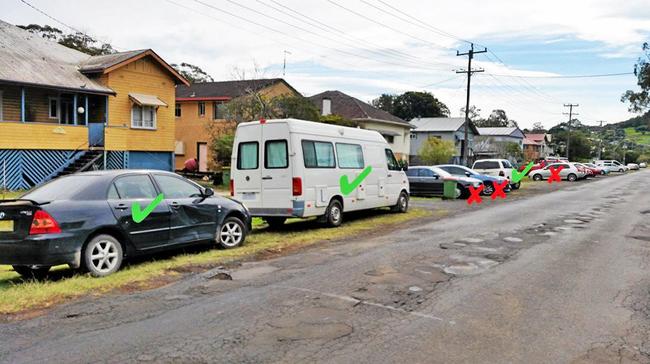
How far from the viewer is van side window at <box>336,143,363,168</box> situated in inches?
531

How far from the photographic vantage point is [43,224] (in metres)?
7.01

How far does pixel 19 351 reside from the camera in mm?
4703

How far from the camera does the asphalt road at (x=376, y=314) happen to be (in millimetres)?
4723

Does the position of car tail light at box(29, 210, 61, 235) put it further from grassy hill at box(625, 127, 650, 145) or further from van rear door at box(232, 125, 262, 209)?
grassy hill at box(625, 127, 650, 145)

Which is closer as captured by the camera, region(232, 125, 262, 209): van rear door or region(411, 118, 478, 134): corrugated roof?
region(232, 125, 262, 209): van rear door

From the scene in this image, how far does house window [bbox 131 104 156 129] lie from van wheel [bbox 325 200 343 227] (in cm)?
1714

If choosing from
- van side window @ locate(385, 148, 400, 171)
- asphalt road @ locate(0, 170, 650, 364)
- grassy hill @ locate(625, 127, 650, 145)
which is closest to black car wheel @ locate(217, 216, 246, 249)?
asphalt road @ locate(0, 170, 650, 364)

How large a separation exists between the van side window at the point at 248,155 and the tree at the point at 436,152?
116 ft

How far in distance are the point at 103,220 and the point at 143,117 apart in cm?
2170

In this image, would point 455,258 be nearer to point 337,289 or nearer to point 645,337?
point 337,289

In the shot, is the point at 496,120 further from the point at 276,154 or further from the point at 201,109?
the point at 276,154

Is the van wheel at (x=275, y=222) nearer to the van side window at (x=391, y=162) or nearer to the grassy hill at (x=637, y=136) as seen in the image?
the van side window at (x=391, y=162)

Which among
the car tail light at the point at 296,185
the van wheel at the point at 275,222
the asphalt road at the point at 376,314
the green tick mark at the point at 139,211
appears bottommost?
the van wheel at the point at 275,222

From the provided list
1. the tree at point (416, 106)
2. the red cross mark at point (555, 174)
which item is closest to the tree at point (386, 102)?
the tree at point (416, 106)
